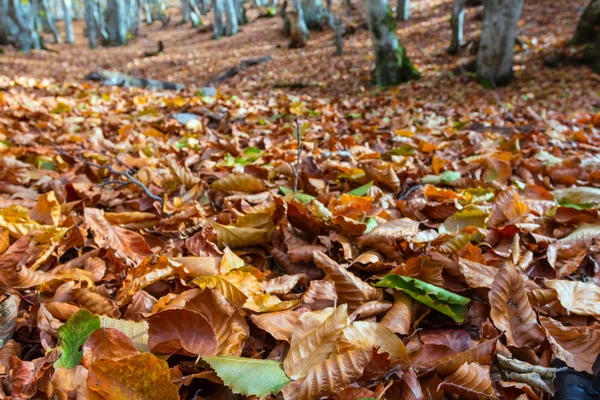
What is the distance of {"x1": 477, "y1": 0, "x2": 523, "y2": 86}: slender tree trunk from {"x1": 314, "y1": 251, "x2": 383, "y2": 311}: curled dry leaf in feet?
22.8

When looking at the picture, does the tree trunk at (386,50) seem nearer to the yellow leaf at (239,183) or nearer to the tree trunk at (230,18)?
the yellow leaf at (239,183)

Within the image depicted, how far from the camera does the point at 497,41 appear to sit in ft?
23.0

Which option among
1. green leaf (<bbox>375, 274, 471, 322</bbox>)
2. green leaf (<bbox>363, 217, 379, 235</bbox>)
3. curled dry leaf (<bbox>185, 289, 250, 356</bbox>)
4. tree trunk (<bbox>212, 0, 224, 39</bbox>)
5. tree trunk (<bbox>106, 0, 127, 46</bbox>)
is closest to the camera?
curled dry leaf (<bbox>185, 289, 250, 356</bbox>)

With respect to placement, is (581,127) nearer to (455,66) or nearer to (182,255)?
(182,255)

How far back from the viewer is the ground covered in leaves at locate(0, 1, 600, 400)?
3.18 ft

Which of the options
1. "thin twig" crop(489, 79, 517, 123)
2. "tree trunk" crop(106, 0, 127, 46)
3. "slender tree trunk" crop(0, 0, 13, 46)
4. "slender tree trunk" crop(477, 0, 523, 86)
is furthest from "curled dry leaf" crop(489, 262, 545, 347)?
"tree trunk" crop(106, 0, 127, 46)

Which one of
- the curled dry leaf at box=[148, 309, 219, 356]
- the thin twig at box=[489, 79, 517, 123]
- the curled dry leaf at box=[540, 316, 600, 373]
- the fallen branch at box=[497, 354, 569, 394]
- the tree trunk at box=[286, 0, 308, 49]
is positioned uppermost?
the tree trunk at box=[286, 0, 308, 49]

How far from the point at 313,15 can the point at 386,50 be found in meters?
8.39

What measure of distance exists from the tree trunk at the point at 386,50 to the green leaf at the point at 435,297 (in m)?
6.57

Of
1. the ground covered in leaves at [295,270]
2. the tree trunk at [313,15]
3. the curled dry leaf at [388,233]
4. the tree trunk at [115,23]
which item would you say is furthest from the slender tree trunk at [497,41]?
the tree trunk at [115,23]

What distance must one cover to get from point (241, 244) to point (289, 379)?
2.22 feet

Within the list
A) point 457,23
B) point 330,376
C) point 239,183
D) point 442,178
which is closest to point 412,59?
point 457,23

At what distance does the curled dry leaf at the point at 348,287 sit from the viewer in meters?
1.26

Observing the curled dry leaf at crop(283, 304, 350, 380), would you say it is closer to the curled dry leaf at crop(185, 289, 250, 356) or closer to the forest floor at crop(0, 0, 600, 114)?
the curled dry leaf at crop(185, 289, 250, 356)
